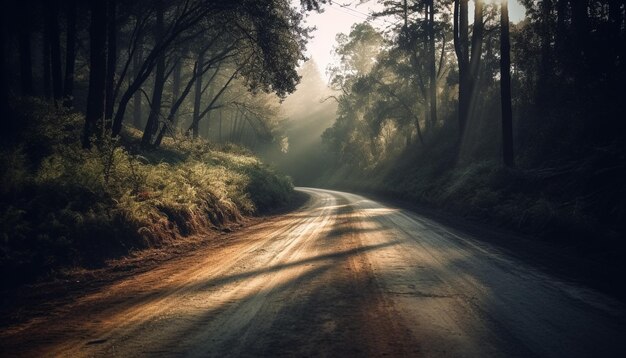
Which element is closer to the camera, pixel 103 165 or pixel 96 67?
pixel 103 165

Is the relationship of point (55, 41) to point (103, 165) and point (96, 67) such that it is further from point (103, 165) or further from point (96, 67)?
point (103, 165)

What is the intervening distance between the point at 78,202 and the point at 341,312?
571 cm

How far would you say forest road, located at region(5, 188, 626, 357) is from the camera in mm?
3104

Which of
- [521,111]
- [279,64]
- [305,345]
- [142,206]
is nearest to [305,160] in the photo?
[521,111]

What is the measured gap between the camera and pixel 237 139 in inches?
1652

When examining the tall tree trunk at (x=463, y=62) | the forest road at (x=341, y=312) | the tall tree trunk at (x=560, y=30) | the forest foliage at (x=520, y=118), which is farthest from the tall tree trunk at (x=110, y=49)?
the tall tree trunk at (x=560, y=30)

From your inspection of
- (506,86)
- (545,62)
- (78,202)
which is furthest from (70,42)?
(545,62)

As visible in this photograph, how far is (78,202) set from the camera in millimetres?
6812

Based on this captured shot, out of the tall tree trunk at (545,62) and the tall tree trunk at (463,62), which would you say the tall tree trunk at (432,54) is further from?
the tall tree trunk at (545,62)

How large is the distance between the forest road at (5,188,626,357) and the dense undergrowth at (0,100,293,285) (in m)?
1.41

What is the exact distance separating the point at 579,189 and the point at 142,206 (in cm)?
1142

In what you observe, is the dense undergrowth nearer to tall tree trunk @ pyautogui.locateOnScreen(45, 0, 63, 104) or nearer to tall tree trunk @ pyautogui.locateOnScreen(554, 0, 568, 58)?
tall tree trunk @ pyautogui.locateOnScreen(45, 0, 63, 104)

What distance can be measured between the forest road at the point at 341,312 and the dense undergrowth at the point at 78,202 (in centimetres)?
141

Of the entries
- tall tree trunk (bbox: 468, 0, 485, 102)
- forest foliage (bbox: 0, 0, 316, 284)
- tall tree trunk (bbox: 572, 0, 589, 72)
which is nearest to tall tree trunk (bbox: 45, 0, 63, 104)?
forest foliage (bbox: 0, 0, 316, 284)
